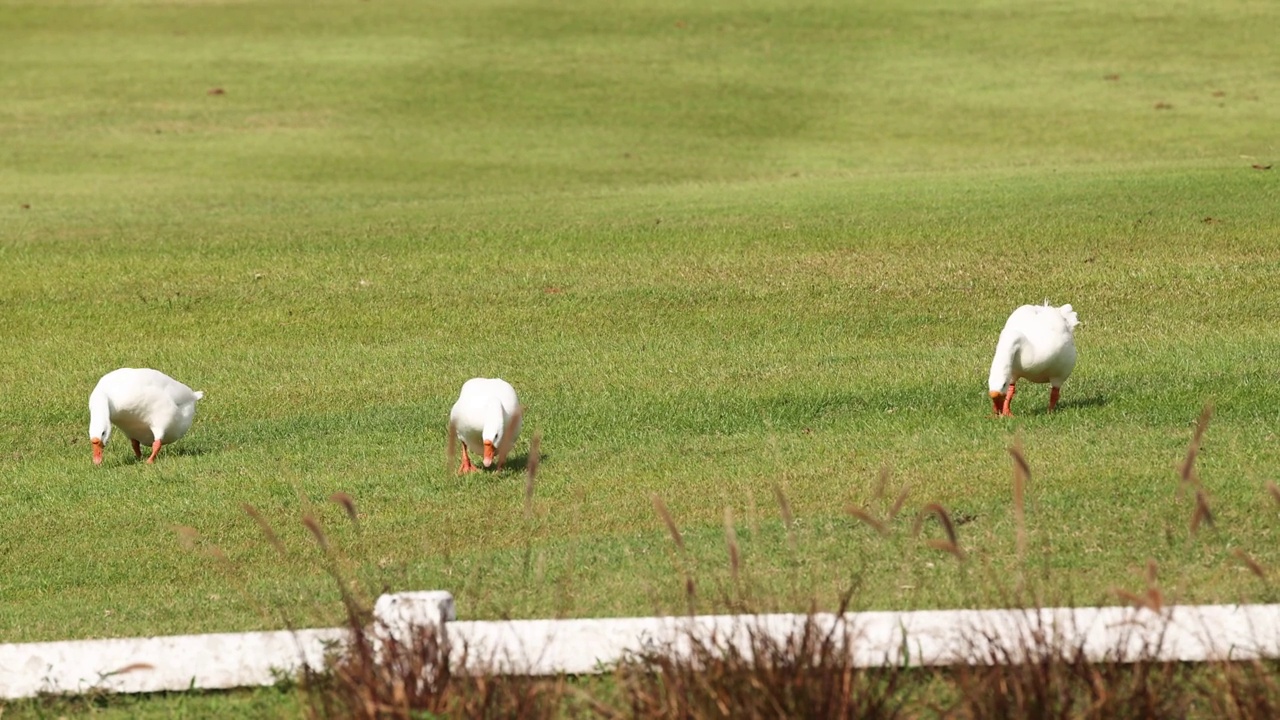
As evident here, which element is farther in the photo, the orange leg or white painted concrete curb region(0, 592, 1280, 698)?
the orange leg

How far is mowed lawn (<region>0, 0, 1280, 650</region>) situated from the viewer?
7.55m

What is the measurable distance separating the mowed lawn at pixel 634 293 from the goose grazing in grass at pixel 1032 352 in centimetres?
23

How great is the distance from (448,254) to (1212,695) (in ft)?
38.4

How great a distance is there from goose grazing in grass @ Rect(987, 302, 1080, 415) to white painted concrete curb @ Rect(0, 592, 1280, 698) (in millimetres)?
4476

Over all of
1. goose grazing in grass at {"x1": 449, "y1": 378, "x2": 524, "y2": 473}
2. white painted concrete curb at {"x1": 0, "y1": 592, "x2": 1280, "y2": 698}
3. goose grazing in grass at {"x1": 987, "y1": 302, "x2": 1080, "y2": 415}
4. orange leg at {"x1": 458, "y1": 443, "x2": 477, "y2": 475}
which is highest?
goose grazing in grass at {"x1": 987, "y1": 302, "x2": 1080, "y2": 415}

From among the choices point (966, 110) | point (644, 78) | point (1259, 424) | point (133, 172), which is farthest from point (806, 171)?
point (1259, 424)

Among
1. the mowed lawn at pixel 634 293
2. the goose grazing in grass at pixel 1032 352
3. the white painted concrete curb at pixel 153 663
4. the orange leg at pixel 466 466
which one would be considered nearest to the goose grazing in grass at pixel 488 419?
the orange leg at pixel 466 466

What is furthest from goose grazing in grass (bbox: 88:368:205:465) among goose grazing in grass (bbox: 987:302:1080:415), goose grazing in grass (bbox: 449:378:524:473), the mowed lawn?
goose grazing in grass (bbox: 987:302:1080:415)

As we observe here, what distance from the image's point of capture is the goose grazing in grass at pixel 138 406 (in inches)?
408

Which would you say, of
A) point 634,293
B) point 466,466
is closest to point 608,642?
point 466,466

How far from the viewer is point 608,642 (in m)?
5.47

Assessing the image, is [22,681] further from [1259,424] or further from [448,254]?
[448,254]

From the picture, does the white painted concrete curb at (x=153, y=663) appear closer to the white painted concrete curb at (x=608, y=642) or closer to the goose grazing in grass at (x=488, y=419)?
the white painted concrete curb at (x=608, y=642)

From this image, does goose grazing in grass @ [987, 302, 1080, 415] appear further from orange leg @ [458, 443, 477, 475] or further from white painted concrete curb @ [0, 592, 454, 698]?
white painted concrete curb @ [0, 592, 454, 698]
